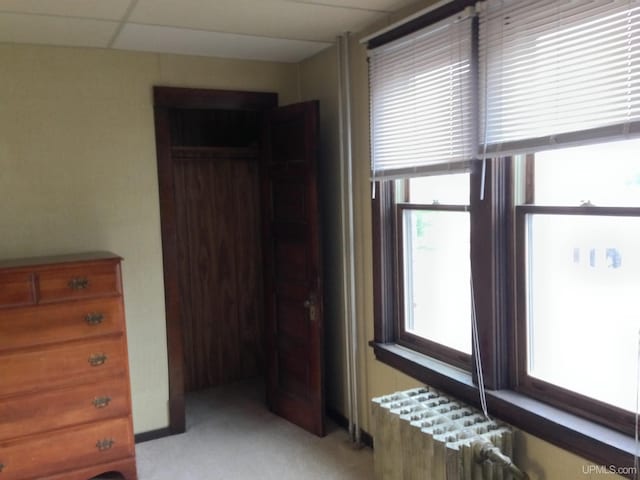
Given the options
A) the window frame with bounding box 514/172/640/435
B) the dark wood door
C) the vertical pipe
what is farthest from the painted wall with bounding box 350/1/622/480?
the window frame with bounding box 514/172/640/435

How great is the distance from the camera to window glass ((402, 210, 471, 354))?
8.52 feet

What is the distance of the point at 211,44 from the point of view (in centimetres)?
326

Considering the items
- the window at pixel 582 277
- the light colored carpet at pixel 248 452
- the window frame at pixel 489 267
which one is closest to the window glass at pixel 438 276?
the window frame at pixel 489 267

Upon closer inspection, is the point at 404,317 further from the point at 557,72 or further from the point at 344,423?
the point at 557,72

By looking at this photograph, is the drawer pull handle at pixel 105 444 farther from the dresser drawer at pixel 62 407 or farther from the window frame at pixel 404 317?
the window frame at pixel 404 317

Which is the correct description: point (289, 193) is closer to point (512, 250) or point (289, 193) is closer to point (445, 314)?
point (445, 314)

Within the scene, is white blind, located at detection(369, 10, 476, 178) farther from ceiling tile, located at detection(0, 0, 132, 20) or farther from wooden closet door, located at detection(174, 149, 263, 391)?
wooden closet door, located at detection(174, 149, 263, 391)

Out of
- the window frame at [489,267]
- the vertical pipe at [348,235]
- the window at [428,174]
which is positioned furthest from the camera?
the vertical pipe at [348,235]

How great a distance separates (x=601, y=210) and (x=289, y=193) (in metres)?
2.02

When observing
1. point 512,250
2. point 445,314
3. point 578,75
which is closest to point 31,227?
point 445,314

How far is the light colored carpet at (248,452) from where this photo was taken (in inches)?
119

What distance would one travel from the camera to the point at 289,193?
11.5 feet

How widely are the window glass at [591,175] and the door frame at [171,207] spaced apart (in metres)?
2.23

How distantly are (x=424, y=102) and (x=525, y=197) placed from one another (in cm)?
68
